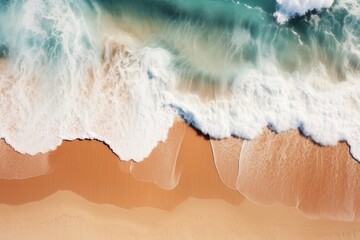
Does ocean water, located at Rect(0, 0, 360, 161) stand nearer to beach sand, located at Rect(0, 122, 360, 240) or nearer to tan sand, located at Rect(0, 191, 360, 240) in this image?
beach sand, located at Rect(0, 122, 360, 240)

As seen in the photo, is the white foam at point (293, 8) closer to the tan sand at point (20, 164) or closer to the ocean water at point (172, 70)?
the ocean water at point (172, 70)

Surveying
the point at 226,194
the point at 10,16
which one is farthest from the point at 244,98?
the point at 10,16

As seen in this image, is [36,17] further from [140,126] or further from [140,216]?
[140,216]

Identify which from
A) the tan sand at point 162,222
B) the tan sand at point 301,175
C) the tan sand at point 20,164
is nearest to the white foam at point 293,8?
the tan sand at point 301,175

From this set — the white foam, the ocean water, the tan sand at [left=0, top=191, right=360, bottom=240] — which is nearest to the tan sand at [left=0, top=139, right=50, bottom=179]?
the ocean water

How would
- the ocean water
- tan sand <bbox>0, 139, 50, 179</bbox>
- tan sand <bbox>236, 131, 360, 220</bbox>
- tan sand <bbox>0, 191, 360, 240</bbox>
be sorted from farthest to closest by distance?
the ocean water < tan sand <bbox>236, 131, 360, 220</bbox> < tan sand <bbox>0, 139, 50, 179</bbox> < tan sand <bbox>0, 191, 360, 240</bbox>
